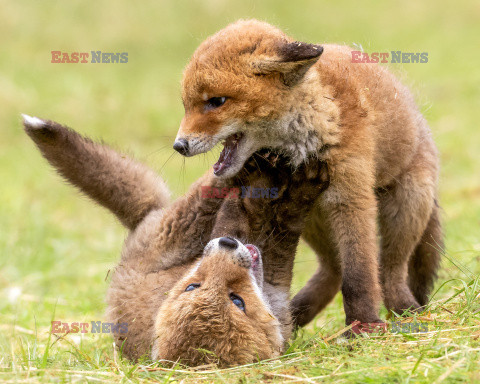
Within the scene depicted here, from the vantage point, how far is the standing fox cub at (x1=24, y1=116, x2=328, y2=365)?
4.60 metres

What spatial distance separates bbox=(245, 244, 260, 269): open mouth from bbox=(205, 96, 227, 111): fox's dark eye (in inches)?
45.5

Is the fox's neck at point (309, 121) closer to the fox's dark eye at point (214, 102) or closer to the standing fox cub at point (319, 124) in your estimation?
the standing fox cub at point (319, 124)

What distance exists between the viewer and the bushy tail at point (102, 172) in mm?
5695

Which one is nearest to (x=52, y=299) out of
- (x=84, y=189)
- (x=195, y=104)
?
(x=84, y=189)

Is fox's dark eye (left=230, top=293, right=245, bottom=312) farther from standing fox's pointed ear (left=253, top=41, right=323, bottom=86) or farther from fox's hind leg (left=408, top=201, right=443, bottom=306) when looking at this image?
fox's hind leg (left=408, top=201, right=443, bottom=306)

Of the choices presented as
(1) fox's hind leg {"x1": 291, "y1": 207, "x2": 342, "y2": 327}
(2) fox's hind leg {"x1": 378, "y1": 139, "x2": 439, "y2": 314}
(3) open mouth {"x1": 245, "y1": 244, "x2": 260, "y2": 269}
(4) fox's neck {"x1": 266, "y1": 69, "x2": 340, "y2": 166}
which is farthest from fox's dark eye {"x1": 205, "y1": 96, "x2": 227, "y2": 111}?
(2) fox's hind leg {"x1": 378, "y1": 139, "x2": 439, "y2": 314}

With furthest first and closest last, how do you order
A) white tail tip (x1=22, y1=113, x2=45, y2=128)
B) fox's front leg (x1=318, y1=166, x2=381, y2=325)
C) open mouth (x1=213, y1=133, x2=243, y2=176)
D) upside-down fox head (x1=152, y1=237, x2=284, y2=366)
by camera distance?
1. white tail tip (x1=22, y1=113, x2=45, y2=128)
2. open mouth (x1=213, y1=133, x2=243, y2=176)
3. fox's front leg (x1=318, y1=166, x2=381, y2=325)
4. upside-down fox head (x1=152, y1=237, x2=284, y2=366)

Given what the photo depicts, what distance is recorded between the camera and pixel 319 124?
5.06 m

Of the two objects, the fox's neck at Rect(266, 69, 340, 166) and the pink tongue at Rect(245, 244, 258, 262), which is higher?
the fox's neck at Rect(266, 69, 340, 166)

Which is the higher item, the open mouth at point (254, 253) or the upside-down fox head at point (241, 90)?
the upside-down fox head at point (241, 90)

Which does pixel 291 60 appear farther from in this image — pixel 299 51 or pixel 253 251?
pixel 253 251

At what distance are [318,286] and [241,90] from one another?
8.02ft

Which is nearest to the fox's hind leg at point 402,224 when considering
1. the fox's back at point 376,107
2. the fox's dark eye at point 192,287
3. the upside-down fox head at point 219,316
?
the fox's back at point 376,107

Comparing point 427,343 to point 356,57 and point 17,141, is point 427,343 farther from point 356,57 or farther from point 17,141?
point 17,141
